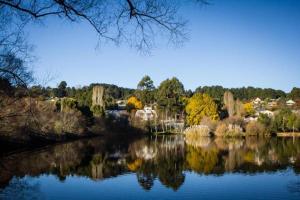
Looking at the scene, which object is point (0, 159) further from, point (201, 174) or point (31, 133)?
point (201, 174)

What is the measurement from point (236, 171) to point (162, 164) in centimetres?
557

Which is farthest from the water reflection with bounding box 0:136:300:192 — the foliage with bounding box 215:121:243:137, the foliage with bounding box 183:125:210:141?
the foliage with bounding box 183:125:210:141

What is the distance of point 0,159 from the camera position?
83.3 feet

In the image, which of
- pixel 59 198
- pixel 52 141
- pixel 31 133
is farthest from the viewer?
pixel 52 141

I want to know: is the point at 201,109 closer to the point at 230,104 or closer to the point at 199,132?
the point at 199,132

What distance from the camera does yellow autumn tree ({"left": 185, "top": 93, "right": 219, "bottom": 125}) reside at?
57625 mm

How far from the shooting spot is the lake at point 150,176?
15.9 meters

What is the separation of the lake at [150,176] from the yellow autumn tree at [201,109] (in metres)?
27.2

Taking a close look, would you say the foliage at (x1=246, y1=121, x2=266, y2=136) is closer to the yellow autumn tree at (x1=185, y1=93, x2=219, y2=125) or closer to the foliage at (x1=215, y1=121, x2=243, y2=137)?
the foliage at (x1=215, y1=121, x2=243, y2=137)

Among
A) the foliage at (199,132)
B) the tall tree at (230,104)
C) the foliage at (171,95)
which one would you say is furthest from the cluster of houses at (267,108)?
the foliage at (171,95)

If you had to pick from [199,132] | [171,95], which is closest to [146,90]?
[171,95]

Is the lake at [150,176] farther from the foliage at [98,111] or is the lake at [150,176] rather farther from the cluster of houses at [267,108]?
the cluster of houses at [267,108]

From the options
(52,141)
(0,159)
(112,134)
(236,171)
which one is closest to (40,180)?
(0,159)

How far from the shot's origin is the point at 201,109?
58.5m
